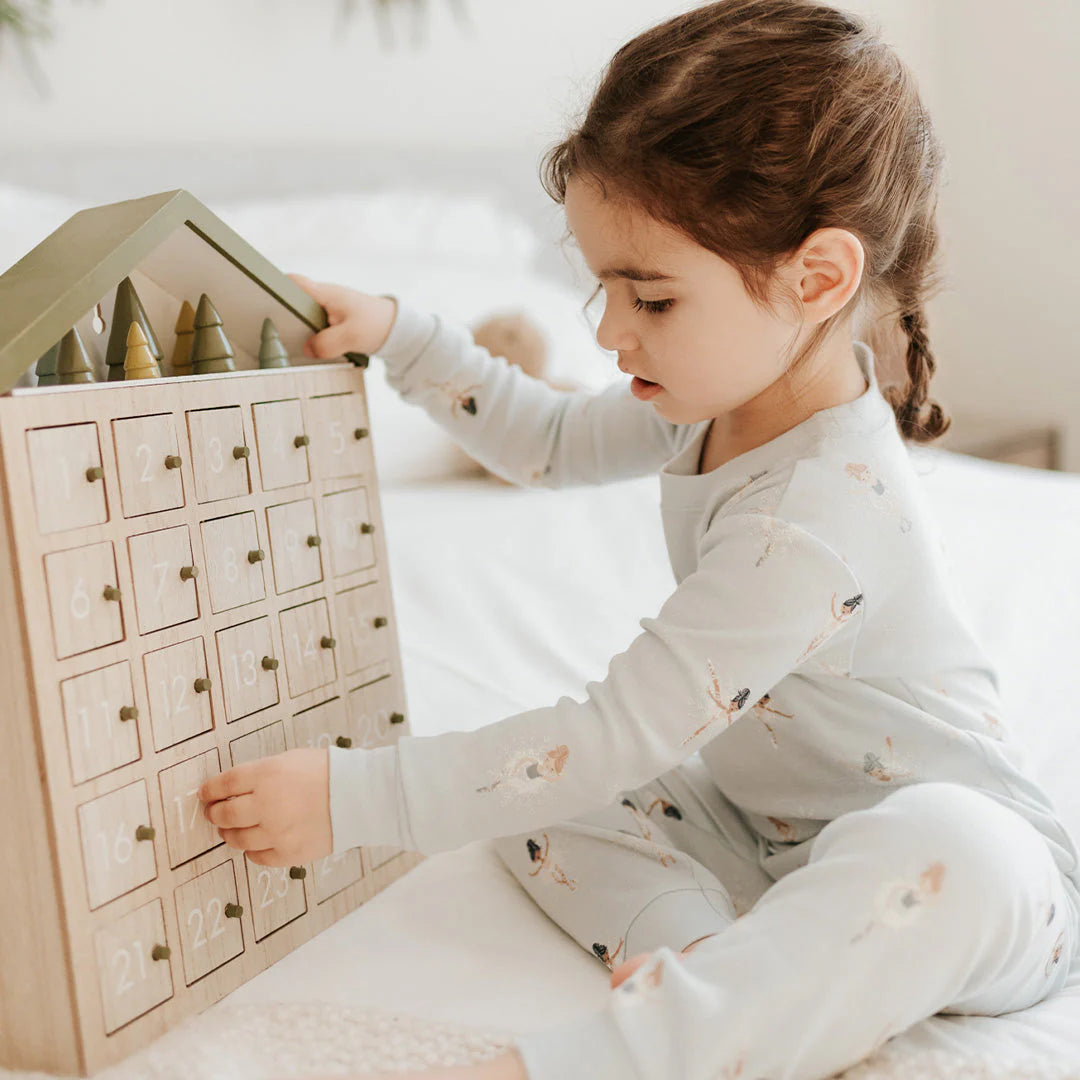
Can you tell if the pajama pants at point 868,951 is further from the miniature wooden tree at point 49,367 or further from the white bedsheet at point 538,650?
the miniature wooden tree at point 49,367

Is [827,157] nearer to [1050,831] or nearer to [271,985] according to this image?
[1050,831]

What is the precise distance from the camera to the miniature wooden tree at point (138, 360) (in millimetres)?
683

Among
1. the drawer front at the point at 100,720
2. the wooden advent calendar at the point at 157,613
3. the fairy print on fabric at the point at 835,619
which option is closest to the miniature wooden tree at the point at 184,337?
the wooden advent calendar at the point at 157,613

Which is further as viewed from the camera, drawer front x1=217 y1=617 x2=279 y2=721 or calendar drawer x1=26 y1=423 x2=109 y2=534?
drawer front x1=217 y1=617 x2=279 y2=721

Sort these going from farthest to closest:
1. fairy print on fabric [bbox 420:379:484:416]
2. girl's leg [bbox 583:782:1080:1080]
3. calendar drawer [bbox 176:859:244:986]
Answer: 1. fairy print on fabric [bbox 420:379:484:416]
2. calendar drawer [bbox 176:859:244:986]
3. girl's leg [bbox 583:782:1080:1080]

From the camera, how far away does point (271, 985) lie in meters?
0.71

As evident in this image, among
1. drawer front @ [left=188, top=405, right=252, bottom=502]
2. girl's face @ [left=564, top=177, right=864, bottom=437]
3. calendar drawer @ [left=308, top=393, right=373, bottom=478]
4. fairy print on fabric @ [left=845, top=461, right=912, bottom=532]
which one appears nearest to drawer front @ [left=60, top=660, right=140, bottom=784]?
drawer front @ [left=188, top=405, right=252, bottom=502]

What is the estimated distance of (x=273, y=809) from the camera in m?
0.68

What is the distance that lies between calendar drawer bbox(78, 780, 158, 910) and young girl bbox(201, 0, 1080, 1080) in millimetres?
52

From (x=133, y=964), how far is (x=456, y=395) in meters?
0.58

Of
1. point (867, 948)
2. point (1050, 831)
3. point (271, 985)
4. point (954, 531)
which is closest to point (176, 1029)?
point (271, 985)

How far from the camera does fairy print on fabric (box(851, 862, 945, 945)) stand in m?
0.58

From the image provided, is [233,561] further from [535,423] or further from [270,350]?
[535,423]

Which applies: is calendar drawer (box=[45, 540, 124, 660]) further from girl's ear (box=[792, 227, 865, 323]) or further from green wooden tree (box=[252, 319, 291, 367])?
girl's ear (box=[792, 227, 865, 323])
